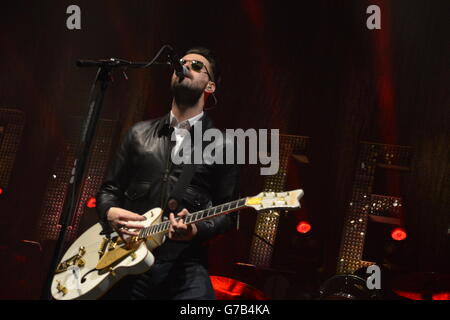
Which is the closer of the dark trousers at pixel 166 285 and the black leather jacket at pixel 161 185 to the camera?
the dark trousers at pixel 166 285

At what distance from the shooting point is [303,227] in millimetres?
6586

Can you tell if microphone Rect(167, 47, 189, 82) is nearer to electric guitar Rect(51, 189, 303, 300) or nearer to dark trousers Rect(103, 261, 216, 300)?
electric guitar Rect(51, 189, 303, 300)

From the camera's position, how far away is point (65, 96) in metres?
7.97

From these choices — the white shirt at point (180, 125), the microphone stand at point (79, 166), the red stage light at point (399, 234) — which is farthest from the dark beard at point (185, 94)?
the red stage light at point (399, 234)

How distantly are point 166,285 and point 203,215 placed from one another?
1.51 ft

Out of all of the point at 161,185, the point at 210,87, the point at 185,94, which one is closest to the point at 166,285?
the point at 161,185

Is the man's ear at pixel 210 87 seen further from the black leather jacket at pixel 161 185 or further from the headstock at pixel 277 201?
the headstock at pixel 277 201

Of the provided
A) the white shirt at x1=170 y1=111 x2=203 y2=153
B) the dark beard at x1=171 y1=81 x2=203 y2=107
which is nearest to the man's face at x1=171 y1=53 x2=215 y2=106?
the dark beard at x1=171 y1=81 x2=203 y2=107

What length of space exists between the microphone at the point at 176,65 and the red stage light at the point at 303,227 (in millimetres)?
3681

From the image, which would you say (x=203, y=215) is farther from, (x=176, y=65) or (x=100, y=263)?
(x=176, y=65)

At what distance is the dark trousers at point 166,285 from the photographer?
9.89 ft

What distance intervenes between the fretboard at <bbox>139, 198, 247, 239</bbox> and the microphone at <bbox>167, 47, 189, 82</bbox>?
856 millimetres

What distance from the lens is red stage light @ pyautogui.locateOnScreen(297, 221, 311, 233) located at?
657 cm
